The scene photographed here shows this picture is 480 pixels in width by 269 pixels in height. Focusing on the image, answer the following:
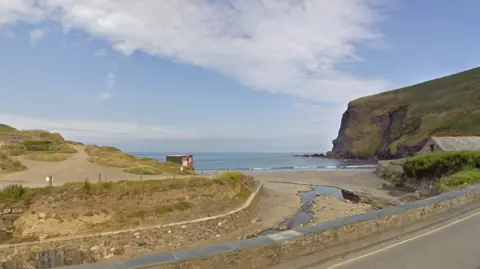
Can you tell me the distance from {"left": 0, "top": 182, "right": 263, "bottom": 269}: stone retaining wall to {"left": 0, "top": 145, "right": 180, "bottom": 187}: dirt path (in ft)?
22.2

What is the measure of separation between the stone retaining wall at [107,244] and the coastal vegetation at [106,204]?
3.01 feet

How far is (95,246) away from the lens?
14.7 metres

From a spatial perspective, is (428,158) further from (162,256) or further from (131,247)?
(162,256)

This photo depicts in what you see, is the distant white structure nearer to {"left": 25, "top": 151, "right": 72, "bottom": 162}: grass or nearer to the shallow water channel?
the shallow water channel

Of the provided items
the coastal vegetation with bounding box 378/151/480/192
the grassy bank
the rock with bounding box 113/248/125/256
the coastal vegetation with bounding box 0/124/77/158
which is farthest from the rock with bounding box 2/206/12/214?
the grassy bank

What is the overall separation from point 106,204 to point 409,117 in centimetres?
12142

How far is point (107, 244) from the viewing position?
49.2 ft

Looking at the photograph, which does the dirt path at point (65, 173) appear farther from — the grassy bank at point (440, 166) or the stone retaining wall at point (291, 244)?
the grassy bank at point (440, 166)

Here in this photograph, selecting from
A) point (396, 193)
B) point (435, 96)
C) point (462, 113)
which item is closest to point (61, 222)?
point (396, 193)

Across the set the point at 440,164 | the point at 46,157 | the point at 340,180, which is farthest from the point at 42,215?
the point at 340,180

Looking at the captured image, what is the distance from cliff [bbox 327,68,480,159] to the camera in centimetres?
9750

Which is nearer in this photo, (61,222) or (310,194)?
(61,222)

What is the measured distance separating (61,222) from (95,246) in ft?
7.97

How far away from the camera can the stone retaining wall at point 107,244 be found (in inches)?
502
